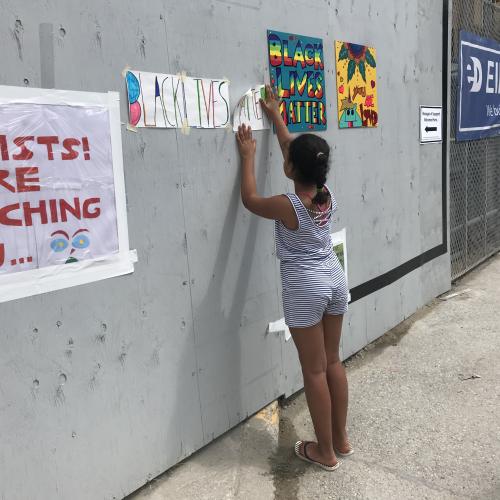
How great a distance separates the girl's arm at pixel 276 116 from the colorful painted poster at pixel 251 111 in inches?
1.2

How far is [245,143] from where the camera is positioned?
314 cm

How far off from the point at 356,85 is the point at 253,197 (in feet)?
5.64

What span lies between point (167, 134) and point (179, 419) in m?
1.47

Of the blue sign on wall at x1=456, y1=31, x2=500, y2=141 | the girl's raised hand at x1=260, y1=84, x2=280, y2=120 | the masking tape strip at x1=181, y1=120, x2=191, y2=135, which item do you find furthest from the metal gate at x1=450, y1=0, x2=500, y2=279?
the masking tape strip at x1=181, y1=120, x2=191, y2=135

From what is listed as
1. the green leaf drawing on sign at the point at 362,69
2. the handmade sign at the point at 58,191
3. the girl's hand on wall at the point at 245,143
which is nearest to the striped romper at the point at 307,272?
the girl's hand on wall at the point at 245,143

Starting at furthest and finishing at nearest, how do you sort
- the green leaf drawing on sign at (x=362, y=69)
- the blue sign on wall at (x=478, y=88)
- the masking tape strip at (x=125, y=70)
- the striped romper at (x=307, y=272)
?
1. the blue sign on wall at (x=478, y=88)
2. the green leaf drawing on sign at (x=362, y=69)
3. the striped romper at (x=307, y=272)
4. the masking tape strip at (x=125, y=70)

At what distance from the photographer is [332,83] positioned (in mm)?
3887

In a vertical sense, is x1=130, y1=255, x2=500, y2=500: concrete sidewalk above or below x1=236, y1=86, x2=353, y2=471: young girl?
below

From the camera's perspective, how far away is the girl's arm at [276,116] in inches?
128

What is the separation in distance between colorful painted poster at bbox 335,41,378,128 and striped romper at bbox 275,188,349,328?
138cm

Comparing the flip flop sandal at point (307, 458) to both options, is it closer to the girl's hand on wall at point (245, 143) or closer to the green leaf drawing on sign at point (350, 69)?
the girl's hand on wall at point (245, 143)

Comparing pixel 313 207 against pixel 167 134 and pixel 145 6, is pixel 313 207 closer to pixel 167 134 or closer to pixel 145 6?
pixel 167 134

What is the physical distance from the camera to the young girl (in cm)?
279

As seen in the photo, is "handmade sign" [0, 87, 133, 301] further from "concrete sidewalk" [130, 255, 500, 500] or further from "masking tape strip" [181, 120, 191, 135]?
"concrete sidewalk" [130, 255, 500, 500]
